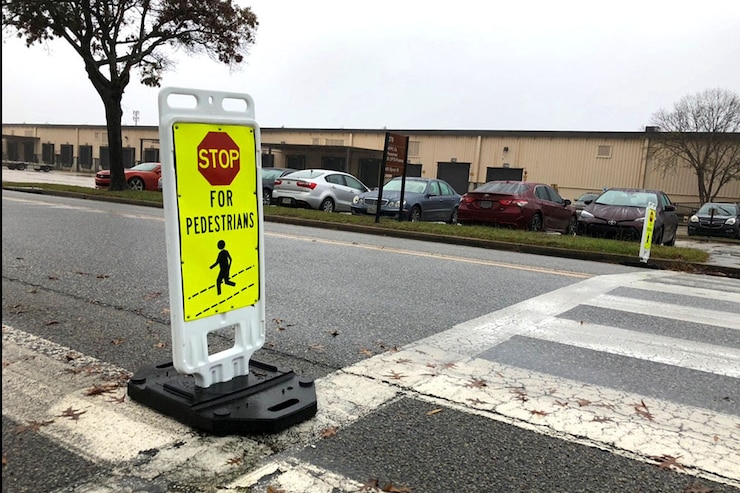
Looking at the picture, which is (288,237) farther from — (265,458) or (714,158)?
(714,158)

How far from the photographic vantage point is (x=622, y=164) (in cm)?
3575

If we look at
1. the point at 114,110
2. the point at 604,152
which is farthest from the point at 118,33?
the point at 604,152

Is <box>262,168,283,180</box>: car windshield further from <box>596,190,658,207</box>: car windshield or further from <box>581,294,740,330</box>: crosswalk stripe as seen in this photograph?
<box>581,294,740,330</box>: crosswalk stripe

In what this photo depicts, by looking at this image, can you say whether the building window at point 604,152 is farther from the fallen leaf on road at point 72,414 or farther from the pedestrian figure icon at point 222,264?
the fallen leaf on road at point 72,414

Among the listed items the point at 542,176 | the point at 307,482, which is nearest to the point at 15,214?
the point at 307,482

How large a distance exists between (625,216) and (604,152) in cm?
2522

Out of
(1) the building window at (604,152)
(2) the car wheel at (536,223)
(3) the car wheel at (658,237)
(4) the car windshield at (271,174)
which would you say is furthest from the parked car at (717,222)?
(4) the car windshield at (271,174)

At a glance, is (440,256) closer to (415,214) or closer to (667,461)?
(667,461)

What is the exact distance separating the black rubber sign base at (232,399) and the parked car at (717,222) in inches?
957

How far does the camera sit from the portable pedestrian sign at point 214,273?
2861mm

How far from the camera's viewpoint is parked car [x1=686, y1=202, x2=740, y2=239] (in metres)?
23.1

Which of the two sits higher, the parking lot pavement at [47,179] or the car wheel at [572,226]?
the car wheel at [572,226]

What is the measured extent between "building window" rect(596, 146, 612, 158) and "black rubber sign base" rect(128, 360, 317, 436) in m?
36.4

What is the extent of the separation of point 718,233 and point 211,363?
24.9 m
